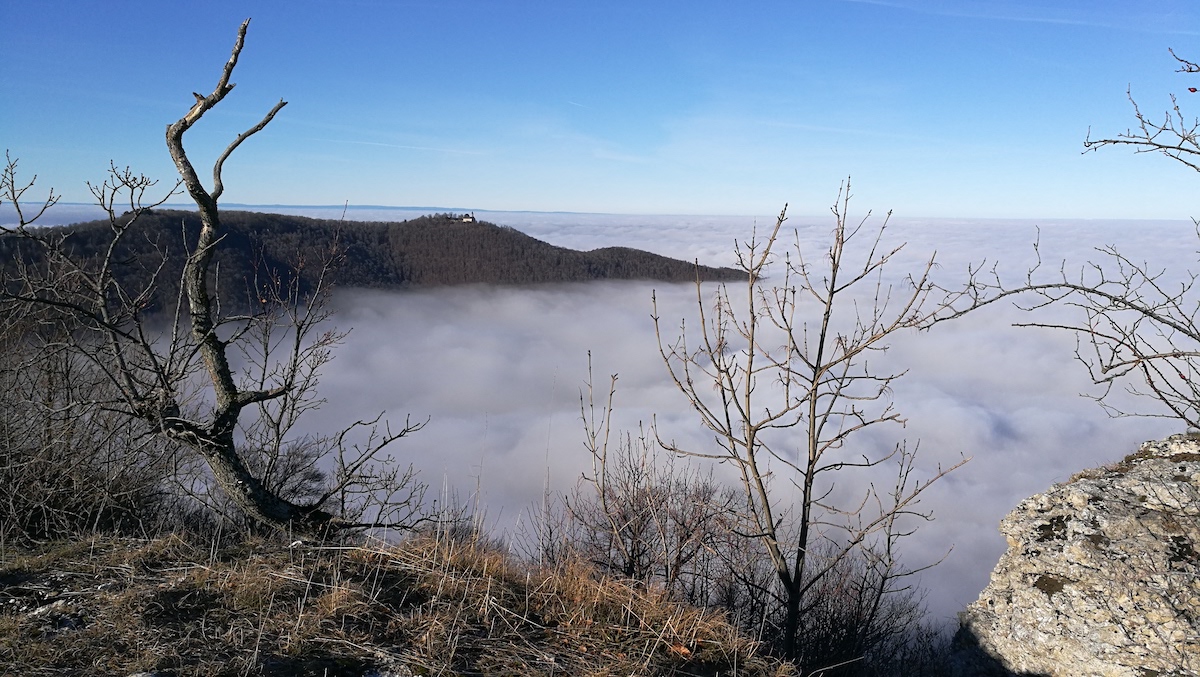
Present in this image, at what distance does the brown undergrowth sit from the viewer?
3.50 metres

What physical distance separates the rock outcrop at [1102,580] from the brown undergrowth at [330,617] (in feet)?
15.9

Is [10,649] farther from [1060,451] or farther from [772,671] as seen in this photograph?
[1060,451]

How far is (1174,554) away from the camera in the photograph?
689 cm

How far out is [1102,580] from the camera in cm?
709

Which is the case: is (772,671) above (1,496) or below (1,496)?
below

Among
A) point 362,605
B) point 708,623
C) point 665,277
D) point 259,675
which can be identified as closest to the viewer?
point 259,675

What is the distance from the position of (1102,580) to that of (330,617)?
7806 mm

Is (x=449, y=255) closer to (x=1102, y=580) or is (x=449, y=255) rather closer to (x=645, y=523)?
(x=645, y=523)

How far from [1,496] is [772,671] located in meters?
6.64

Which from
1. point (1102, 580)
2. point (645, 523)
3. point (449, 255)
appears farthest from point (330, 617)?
point (449, 255)

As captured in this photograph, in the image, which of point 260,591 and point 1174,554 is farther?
point 1174,554

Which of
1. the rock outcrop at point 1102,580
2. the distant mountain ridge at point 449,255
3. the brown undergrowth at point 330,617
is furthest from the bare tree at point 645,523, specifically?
the distant mountain ridge at point 449,255

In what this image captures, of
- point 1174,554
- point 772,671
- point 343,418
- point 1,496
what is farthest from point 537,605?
point 343,418

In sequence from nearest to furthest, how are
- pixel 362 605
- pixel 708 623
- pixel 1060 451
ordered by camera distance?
pixel 362 605, pixel 708 623, pixel 1060 451
